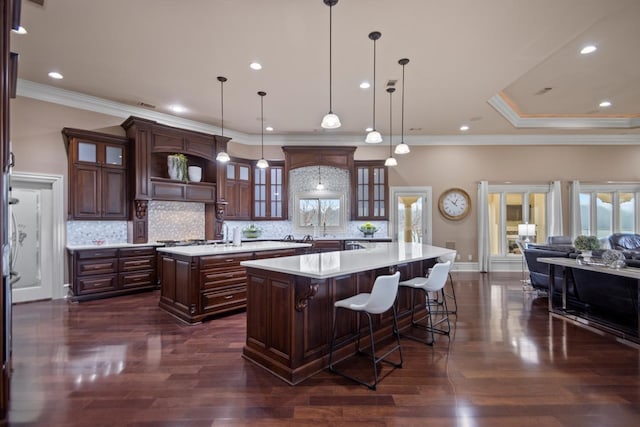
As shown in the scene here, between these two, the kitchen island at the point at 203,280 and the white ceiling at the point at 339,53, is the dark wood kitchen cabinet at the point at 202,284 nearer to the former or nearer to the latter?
the kitchen island at the point at 203,280

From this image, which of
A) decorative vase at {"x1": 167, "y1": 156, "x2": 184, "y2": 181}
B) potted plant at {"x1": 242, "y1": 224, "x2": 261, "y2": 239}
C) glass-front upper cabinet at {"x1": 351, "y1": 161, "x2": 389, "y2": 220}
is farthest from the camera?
glass-front upper cabinet at {"x1": 351, "y1": 161, "x2": 389, "y2": 220}

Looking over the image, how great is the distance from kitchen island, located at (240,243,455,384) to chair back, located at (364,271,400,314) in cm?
23

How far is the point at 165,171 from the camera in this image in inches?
229

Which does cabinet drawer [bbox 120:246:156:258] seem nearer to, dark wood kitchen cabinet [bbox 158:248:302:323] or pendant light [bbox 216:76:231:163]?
dark wood kitchen cabinet [bbox 158:248:302:323]

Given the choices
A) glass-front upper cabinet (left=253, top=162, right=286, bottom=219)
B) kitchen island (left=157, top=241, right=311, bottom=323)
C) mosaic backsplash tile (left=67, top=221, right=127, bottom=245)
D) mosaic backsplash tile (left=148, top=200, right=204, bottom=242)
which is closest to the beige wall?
glass-front upper cabinet (left=253, top=162, right=286, bottom=219)

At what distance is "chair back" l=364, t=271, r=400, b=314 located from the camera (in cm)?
227

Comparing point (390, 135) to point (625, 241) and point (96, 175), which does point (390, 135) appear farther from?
point (96, 175)

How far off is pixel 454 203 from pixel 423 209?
76cm

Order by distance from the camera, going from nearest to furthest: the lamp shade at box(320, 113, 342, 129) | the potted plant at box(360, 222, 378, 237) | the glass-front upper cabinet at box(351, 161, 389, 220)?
the lamp shade at box(320, 113, 342, 129)
the potted plant at box(360, 222, 378, 237)
the glass-front upper cabinet at box(351, 161, 389, 220)

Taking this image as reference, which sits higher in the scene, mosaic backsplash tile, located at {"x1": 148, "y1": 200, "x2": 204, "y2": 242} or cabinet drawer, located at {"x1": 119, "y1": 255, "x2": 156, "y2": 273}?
mosaic backsplash tile, located at {"x1": 148, "y1": 200, "x2": 204, "y2": 242}

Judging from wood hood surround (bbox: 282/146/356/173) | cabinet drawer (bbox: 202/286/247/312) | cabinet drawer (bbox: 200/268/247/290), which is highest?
wood hood surround (bbox: 282/146/356/173)

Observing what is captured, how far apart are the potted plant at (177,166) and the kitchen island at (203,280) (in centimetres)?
201

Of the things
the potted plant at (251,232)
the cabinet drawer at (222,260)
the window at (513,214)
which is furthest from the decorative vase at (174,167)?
the window at (513,214)

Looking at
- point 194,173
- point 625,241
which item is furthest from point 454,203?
point 194,173
